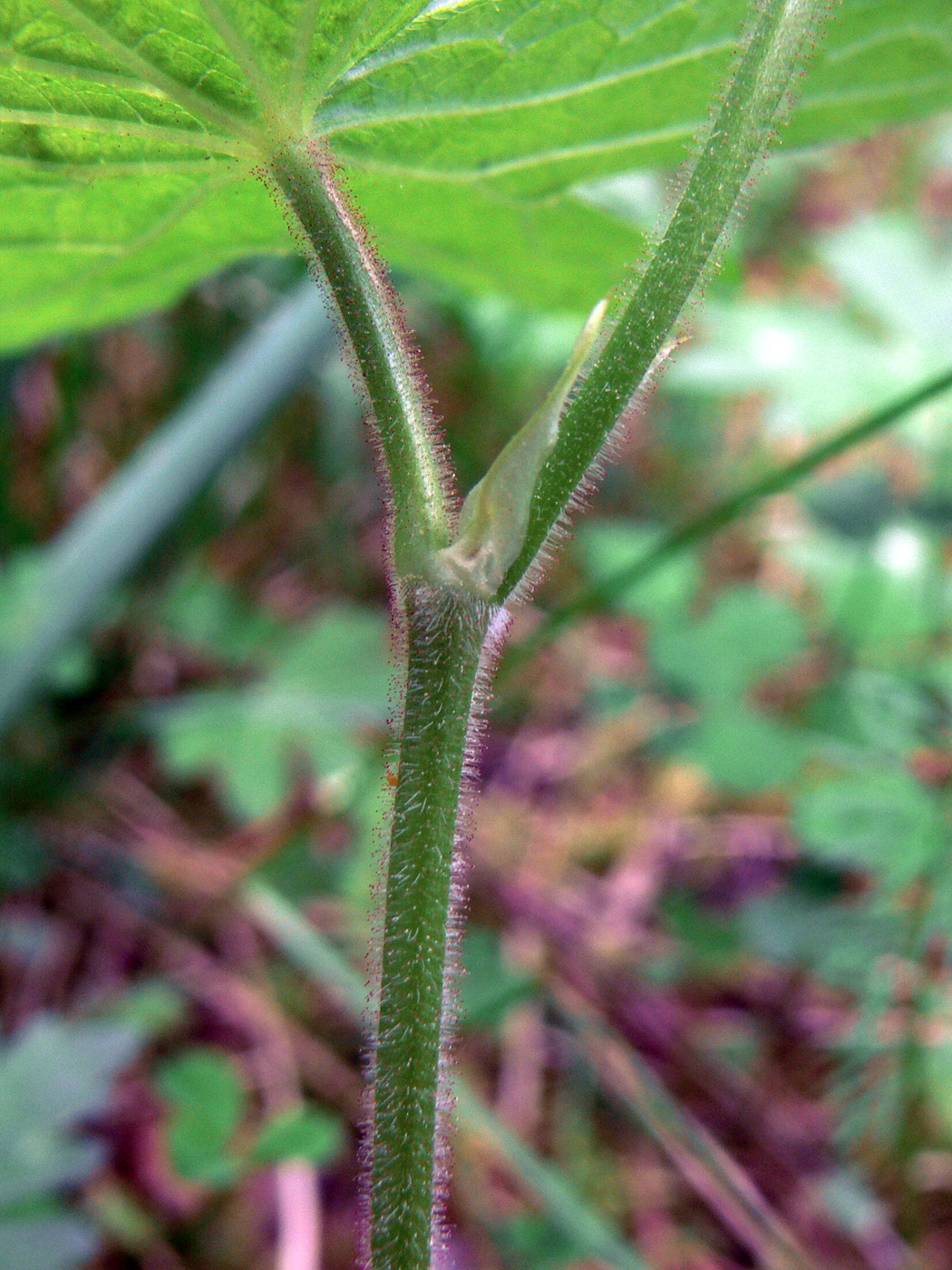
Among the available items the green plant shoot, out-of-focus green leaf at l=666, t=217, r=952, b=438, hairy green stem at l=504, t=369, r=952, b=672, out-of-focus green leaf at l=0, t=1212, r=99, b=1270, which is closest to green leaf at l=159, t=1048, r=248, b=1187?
out-of-focus green leaf at l=0, t=1212, r=99, b=1270

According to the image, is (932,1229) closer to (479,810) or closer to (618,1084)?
(618,1084)

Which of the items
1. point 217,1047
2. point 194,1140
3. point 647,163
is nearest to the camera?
point 647,163

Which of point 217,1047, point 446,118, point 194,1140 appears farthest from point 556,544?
point 217,1047

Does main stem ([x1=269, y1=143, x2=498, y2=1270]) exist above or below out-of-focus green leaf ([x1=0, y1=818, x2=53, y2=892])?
below

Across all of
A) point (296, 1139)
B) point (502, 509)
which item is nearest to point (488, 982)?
point (296, 1139)

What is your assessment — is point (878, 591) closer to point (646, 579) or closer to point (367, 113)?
point (646, 579)

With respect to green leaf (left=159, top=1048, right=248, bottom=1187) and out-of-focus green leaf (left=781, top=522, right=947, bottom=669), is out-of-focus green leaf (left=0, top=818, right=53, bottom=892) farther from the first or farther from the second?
out-of-focus green leaf (left=781, top=522, right=947, bottom=669)
